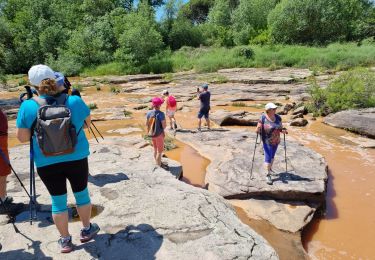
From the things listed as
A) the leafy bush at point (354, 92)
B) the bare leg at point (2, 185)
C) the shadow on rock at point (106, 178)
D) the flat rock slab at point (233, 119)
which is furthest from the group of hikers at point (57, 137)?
the leafy bush at point (354, 92)

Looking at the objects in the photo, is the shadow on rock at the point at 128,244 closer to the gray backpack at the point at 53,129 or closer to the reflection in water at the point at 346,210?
the gray backpack at the point at 53,129

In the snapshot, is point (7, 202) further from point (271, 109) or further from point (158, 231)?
point (271, 109)

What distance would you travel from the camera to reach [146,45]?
33.3 meters

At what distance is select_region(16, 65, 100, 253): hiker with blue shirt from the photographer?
3254 mm

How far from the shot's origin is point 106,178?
5.83 metres

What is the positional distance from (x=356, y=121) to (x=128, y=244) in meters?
10.1

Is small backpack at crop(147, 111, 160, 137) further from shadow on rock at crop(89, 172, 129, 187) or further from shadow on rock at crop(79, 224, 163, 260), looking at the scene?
shadow on rock at crop(79, 224, 163, 260)

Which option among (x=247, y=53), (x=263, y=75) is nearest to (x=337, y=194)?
(x=263, y=75)

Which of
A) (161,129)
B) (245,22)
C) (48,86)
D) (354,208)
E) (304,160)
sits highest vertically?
(245,22)

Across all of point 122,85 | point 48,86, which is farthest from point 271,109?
point 122,85

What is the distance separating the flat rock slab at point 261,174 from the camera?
21.1 ft

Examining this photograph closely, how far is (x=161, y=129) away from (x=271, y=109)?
2.12m

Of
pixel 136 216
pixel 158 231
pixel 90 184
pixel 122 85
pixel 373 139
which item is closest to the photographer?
pixel 158 231

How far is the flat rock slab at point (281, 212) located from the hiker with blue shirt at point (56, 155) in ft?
11.0
